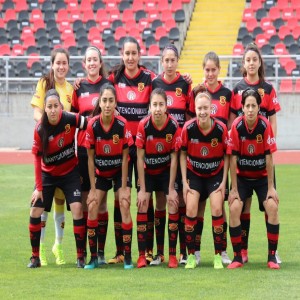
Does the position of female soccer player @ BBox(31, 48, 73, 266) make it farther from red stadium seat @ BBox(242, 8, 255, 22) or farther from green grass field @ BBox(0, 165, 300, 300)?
red stadium seat @ BBox(242, 8, 255, 22)

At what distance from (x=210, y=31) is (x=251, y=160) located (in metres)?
18.6

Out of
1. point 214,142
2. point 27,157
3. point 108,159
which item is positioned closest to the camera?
point 214,142

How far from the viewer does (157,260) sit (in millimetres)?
10250

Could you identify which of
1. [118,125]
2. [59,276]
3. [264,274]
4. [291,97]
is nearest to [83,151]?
[118,125]

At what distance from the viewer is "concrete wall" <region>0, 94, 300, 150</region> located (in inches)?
899

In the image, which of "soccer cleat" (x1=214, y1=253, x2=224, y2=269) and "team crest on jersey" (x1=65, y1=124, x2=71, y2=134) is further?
"team crest on jersey" (x1=65, y1=124, x2=71, y2=134)

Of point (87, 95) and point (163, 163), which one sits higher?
point (87, 95)

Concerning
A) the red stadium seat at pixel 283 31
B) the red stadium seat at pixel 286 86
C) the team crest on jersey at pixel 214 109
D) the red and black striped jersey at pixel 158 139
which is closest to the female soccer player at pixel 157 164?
the red and black striped jersey at pixel 158 139

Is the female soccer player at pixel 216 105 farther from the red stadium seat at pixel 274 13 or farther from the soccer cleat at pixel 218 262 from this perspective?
the red stadium seat at pixel 274 13

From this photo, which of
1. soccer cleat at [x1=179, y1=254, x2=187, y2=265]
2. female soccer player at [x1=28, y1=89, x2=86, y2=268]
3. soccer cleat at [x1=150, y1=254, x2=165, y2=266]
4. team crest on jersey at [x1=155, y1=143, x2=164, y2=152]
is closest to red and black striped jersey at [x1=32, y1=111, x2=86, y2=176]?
female soccer player at [x1=28, y1=89, x2=86, y2=268]

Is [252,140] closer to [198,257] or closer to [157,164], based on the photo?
[157,164]

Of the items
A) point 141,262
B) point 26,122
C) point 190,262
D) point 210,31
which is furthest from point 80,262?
point 210,31

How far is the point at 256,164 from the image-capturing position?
10000 mm

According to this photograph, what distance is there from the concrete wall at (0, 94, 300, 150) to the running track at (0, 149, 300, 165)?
1.82 ft
